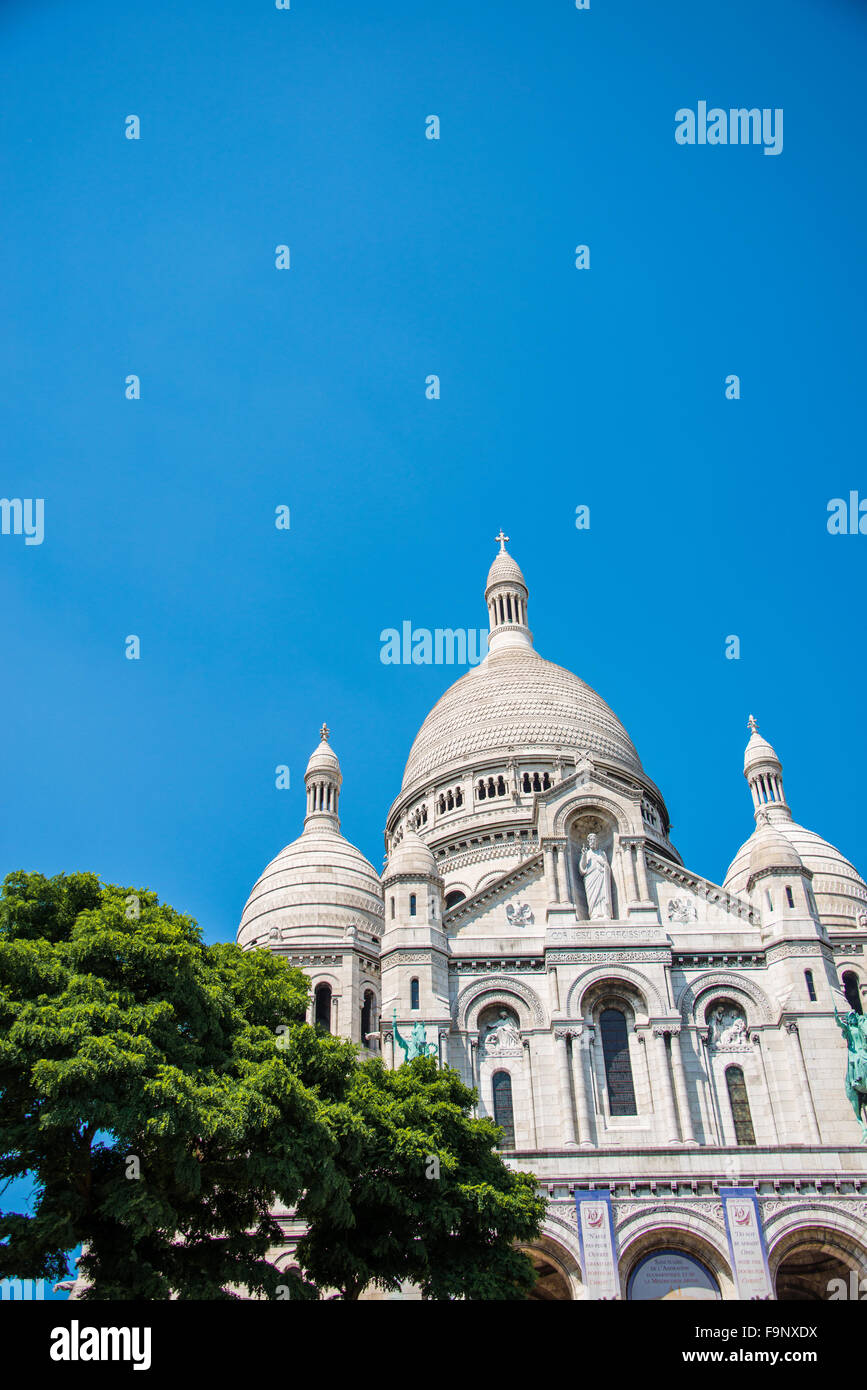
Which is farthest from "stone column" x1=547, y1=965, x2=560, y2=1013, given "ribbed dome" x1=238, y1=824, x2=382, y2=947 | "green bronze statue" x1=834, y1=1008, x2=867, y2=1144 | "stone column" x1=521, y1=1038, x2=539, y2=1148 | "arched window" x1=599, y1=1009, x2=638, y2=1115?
"ribbed dome" x1=238, y1=824, x2=382, y2=947

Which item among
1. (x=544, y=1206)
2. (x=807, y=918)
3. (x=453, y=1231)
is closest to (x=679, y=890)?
(x=807, y=918)

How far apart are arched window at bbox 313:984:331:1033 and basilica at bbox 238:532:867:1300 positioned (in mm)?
169

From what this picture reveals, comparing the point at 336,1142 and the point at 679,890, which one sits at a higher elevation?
the point at 679,890

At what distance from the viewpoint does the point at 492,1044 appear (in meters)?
39.3

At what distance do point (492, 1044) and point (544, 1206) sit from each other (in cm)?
995

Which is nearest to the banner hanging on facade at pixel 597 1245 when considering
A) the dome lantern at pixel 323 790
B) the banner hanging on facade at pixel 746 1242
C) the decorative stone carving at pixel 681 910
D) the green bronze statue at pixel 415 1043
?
the banner hanging on facade at pixel 746 1242

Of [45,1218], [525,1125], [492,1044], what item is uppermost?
[492,1044]

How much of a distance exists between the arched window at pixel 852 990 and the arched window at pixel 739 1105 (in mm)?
11935

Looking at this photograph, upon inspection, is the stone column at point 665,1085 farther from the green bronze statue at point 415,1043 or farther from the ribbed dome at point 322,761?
the ribbed dome at point 322,761

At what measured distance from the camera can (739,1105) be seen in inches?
1503

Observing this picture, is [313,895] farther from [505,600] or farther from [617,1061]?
[505,600]

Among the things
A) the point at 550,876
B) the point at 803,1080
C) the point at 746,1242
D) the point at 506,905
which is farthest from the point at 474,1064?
the point at 746,1242

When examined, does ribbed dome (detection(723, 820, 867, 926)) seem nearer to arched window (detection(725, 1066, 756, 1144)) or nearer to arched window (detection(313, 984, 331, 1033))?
arched window (detection(725, 1066, 756, 1144))
